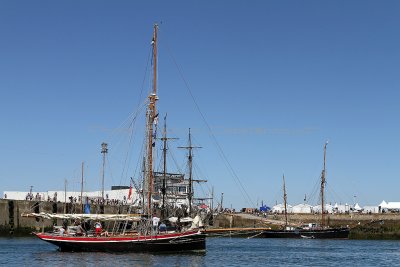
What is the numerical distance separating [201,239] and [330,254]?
18.9 m

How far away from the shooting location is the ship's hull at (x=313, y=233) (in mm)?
126125

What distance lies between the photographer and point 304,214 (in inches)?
5881

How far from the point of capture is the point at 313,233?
127m

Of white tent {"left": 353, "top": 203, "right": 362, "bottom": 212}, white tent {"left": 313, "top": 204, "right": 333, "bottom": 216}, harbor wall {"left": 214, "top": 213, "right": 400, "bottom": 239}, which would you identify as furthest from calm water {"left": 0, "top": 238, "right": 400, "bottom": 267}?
white tent {"left": 353, "top": 203, "right": 362, "bottom": 212}

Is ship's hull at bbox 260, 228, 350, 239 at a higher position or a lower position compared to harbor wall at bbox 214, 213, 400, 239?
lower

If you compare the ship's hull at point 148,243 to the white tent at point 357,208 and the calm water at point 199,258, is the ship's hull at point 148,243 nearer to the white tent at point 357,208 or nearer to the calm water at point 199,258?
the calm water at point 199,258

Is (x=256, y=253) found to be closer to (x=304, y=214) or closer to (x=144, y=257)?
(x=144, y=257)

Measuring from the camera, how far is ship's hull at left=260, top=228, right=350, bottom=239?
126 meters

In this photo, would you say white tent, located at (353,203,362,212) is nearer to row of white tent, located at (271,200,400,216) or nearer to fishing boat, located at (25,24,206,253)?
row of white tent, located at (271,200,400,216)

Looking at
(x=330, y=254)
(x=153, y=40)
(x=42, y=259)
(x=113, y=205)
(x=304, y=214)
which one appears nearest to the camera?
(x=42, y=259)

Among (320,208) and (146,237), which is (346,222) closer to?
(320,208)

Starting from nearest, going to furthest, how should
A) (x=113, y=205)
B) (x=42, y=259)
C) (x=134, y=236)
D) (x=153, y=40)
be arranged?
(x=42, y=259) < (x=134, y=236) < (x=153, y=40) < (x=113, y=205)

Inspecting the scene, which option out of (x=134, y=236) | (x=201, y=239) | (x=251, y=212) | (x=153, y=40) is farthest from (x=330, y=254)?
(x=251, y=212)

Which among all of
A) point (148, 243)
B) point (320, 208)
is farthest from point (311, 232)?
point (148, 243)
